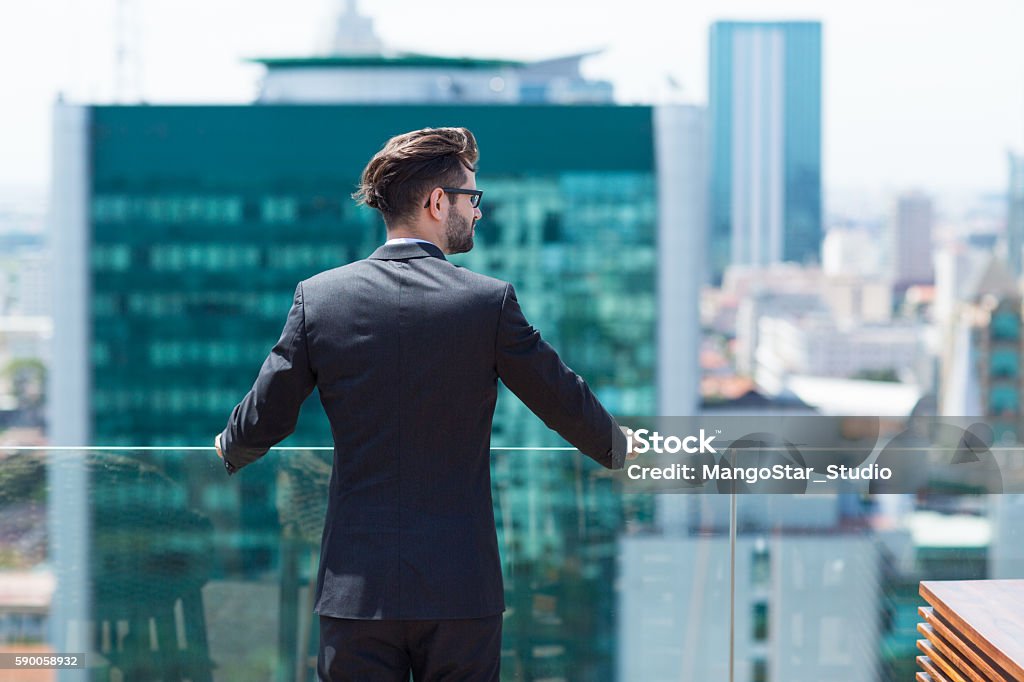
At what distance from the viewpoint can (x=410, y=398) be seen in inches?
65.1

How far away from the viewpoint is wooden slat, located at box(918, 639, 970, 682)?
2.13 meters

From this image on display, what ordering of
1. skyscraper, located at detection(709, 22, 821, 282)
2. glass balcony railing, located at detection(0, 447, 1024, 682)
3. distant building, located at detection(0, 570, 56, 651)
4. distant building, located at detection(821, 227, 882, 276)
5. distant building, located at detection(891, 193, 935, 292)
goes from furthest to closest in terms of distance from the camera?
skyscraper, located at detection(709, 22, 821, 282) → distant building, located at detection(821, 227, 882, 276) → distant building, located at detection(891, 193, 935, 292) → distant building, located at detection(0, 570, 56, 651) → glass balcony railing, located at detection(0, 447, 1024, 682)

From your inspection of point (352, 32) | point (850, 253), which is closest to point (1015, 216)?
point (850, 253)

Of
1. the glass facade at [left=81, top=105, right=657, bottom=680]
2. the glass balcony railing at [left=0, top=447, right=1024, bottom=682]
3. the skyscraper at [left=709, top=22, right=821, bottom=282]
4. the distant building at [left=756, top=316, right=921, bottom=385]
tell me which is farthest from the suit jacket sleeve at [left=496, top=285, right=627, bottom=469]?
the skyscraper at [left=709, top=22, right=821, bottom=282]

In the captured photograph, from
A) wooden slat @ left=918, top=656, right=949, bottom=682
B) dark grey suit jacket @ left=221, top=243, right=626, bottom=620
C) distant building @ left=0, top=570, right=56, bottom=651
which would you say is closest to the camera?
dark grey suit jacket @ left=221, top=243, right=626, bottom=620

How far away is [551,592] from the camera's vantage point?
8.50 feet

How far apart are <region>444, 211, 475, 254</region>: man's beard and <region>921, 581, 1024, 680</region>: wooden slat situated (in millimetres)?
999

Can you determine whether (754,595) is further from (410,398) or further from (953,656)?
(410,398)

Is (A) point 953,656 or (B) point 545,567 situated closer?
(A) point 953,656

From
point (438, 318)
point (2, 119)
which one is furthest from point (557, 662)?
point (2, 119)

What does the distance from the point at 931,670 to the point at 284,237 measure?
55.1 metres

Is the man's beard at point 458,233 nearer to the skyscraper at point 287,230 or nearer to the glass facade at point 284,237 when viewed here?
the glass facade at point 284,237

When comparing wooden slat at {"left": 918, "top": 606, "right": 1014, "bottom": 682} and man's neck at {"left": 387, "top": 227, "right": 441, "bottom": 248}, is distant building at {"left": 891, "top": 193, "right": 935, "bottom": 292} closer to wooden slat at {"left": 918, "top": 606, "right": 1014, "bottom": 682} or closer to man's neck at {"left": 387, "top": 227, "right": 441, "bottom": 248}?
wooden slat at {"left": 918, "top": 606, "right": 1014, "bottom": 682}

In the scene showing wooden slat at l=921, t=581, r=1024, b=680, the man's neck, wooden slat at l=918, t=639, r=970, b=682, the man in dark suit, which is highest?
the man's neck
